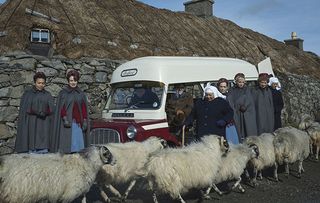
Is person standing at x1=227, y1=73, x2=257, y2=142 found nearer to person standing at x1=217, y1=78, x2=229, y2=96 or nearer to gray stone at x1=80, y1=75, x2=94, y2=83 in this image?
person standing at x1=217, y1=78, x2=229, y2=96

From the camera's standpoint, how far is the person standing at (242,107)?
26.1 ft

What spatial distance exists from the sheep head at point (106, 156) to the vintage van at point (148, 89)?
1.13m

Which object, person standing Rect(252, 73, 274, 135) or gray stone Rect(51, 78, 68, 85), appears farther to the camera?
gray stone Rect(51, 78, 68, 85)

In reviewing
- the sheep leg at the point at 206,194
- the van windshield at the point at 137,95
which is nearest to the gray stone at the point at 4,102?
the van windshield at the point at 137,95

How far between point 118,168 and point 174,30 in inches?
505

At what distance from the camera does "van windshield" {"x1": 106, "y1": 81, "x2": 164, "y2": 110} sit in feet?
25.5

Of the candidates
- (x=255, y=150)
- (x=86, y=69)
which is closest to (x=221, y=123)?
(x=255, y=150)

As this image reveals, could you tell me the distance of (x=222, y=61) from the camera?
9562mm

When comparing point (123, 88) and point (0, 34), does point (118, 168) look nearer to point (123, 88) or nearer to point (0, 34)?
point (123, 88)

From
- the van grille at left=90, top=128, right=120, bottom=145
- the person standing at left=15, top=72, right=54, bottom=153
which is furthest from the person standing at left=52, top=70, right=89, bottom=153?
the van grille at left=90, top=128, right=120, bottom=145

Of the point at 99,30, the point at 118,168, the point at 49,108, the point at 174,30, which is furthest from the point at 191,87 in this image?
the point at 174,30

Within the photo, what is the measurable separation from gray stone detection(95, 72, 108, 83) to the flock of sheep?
15.7 feet

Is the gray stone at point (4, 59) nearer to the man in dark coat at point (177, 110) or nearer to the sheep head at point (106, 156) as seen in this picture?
the man in dark coat at point (177, 110)

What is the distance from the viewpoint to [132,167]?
6516mm
